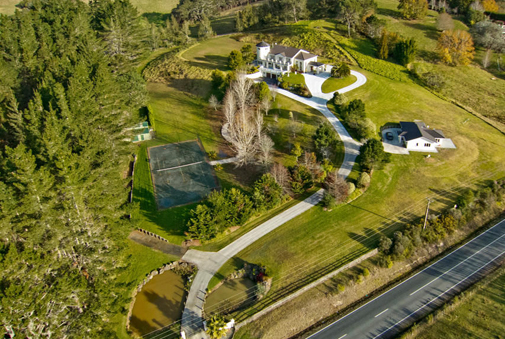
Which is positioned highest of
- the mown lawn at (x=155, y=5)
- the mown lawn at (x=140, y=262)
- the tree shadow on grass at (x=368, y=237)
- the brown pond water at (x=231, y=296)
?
the mown lawn at (x=155, y=5)

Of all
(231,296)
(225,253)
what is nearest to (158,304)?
(231,296)

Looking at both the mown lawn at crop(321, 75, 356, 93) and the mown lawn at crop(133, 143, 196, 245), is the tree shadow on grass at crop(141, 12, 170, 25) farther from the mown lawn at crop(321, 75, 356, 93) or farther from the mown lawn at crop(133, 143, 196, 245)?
the mown lawn at crop(133, 143, 196, 245)

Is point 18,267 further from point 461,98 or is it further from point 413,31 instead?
point 413,31

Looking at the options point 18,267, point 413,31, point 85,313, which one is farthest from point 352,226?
point 413,31

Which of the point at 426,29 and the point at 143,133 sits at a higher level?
the point at 426,29

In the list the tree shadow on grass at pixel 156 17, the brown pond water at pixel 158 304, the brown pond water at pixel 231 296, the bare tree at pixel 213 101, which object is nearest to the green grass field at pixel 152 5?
the tree shadow on grass at pixel 156 17

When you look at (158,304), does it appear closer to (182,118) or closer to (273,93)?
(182,118)

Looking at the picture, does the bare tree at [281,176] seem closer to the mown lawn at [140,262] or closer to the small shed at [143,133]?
the mown lawn at [140,262]
